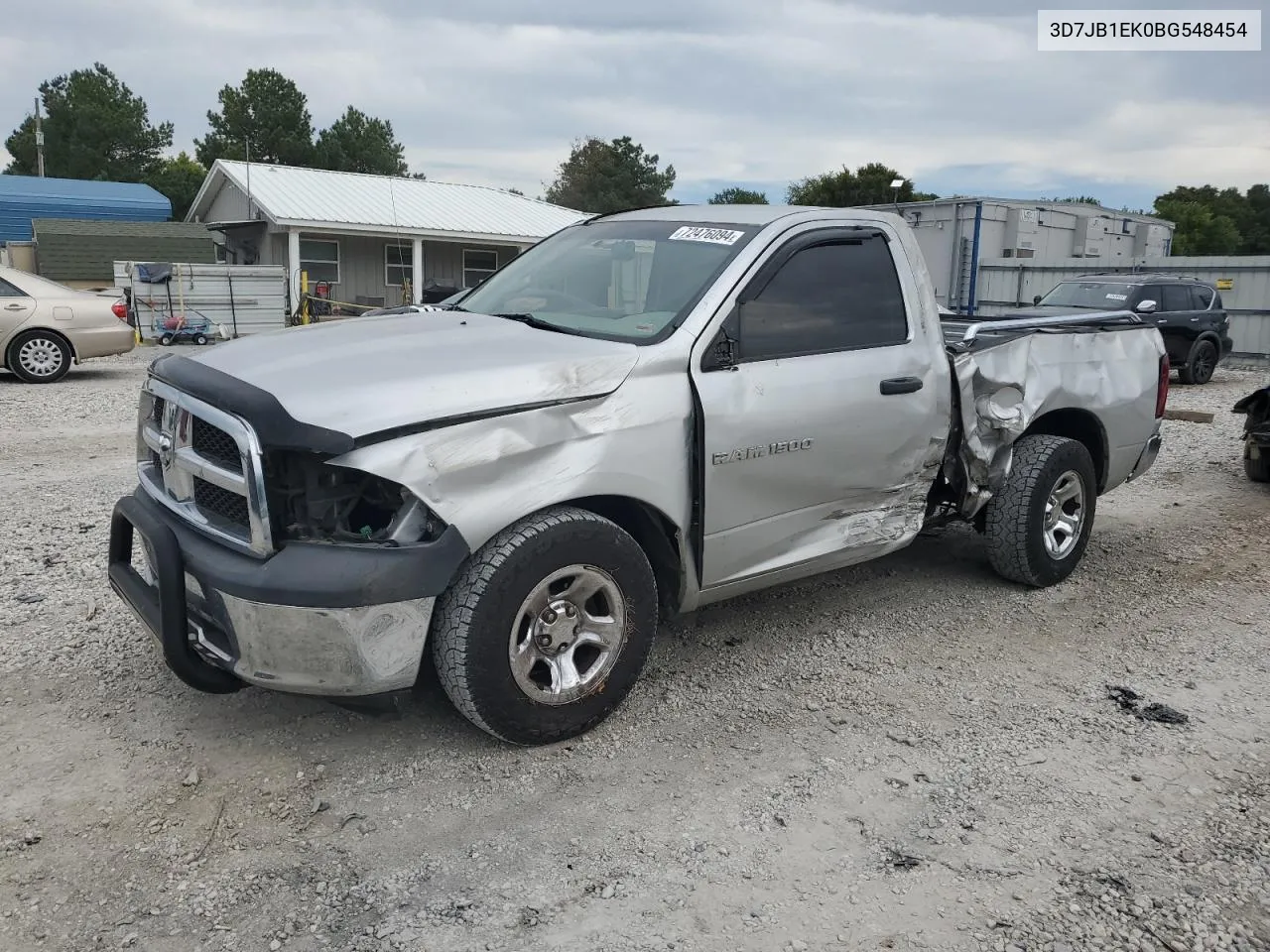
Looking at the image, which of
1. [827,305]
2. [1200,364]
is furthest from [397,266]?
[827,305]

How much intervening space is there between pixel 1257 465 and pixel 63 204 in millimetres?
36048

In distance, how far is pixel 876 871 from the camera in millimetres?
2871

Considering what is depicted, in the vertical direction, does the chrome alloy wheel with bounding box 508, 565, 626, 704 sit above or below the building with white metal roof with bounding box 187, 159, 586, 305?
below

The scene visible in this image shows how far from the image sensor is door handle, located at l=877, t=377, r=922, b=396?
Result: 14.1ft

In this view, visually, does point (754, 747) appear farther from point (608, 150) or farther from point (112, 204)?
point (608, 150)

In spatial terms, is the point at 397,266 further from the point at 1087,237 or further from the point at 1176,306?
the point at 1176,306

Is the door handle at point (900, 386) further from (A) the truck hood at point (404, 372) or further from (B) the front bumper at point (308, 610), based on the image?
(B) the front bumper at point (308, 610)

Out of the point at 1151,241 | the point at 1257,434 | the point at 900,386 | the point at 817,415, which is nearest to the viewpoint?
the point at 817,415

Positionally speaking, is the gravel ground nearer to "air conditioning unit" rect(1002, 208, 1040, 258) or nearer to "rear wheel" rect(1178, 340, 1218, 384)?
"rear wheel" rect(1178, 340, 1218, 384)

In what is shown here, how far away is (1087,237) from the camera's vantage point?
26438 mm

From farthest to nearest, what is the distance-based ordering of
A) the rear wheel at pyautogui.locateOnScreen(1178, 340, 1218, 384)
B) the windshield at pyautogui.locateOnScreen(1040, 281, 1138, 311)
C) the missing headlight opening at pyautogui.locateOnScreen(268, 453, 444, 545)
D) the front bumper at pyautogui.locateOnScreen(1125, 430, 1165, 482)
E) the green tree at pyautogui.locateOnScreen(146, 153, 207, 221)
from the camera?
the green tree at pyautogui.locateOnScreen(146, 153, 207, 221) < the rear wheel at pyautogui.locateOnScreen(1178, 340, 1218, 384) < the windshield at pyautogui.locateOnScreen(1040, 281, 1138, 311) < the front bumper at pyautogui.locateOnScreen(1125, 430, 1165, 482) < the missing headlight opening at pyautogui.locateOnScreen(268, 453, 444, 545)

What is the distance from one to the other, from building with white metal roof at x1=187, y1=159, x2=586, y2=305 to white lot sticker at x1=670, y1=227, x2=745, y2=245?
2013cm

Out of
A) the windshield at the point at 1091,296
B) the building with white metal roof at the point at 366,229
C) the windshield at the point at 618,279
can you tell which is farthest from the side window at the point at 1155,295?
the building with white metal roof at the point at 366,229

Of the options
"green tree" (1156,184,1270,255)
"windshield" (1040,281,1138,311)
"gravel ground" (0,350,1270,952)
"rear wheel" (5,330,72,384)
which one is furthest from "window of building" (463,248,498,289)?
"green tree" (1156,184,1270,255)
